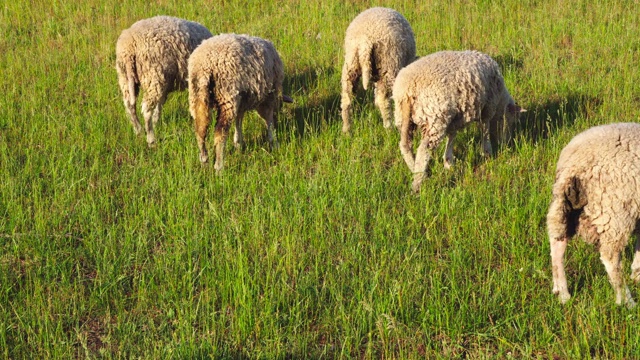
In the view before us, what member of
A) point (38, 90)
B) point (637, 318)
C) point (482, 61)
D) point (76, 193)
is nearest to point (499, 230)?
point (637, 318)

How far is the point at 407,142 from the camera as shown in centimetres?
665

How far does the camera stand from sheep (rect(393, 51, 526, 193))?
641 centimetres

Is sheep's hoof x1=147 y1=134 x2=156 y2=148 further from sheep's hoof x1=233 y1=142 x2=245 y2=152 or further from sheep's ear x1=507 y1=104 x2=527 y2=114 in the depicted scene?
sheep's ear x1=507 y1=104 x2=527 y2=114

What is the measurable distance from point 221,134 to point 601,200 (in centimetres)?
388

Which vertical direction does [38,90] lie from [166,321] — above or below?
above

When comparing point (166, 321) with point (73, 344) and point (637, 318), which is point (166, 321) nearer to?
point (73, 344)

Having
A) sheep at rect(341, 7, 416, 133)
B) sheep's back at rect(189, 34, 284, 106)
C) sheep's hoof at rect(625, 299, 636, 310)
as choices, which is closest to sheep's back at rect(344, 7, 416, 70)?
sheep at rect(341, 7, 416, 133)

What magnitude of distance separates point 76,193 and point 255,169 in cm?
175

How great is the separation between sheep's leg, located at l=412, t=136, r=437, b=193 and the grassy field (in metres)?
0.17

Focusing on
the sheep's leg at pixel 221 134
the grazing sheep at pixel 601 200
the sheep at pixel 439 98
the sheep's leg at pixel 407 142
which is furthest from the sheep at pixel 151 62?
the grazing sheep at pixel 601 200

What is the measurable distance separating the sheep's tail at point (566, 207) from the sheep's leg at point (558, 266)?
2.2 inches

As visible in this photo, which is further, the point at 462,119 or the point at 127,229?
the point at 462,119

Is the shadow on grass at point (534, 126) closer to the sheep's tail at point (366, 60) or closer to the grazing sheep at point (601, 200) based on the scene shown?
the sheep's tail at point (366, 60)

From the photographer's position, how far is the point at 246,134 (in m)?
8.20
